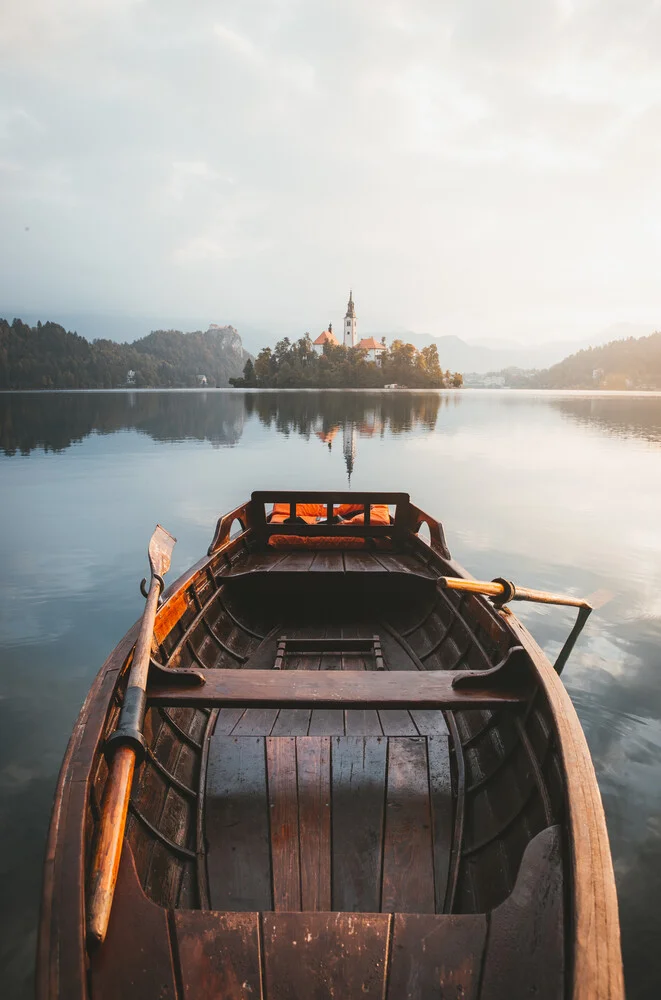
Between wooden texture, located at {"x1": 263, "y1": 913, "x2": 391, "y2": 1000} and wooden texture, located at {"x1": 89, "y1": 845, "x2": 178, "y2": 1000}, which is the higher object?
wooden texture, located at {"x1": 89, "y1": 845, "x2": 178, "y2": 1000}

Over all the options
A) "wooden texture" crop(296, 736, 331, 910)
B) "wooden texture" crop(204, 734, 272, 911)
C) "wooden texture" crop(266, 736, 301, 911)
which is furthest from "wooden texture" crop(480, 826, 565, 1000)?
"wooden texture" crop(204, 734, 272, 911)

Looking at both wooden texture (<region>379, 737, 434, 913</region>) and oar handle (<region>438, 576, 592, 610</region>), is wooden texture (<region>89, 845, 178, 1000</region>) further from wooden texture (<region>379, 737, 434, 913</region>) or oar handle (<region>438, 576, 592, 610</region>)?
oar handle (<region>438, 576, 592, 610</region>)

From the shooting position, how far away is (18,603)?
9734 mm

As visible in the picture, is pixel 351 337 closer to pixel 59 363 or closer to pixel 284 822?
pixel 59 363

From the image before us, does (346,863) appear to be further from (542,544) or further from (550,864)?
(542,544)

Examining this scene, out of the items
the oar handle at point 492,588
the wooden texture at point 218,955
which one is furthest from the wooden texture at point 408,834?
the oar handle at point 492,588

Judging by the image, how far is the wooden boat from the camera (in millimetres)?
2016

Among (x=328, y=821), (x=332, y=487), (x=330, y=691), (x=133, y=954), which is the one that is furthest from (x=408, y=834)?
(x=332, y=487)

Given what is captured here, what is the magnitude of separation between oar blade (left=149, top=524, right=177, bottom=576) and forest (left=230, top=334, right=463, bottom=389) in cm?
12161

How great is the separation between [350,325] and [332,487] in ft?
465

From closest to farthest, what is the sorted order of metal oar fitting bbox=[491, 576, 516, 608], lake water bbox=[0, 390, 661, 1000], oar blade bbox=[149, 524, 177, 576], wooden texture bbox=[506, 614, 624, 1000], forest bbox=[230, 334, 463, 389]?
wooden texture bbox=[506, 614, 624, 1000], metal oar fitting bbox=[491, 576, 516, 608], lake water bbox=[0, 390, 661, 1000], oar blade bbox=[149, 524, 177, 576], forest bbox=[230, 334, 463, 389]

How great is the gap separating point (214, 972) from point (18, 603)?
9436 millimetres

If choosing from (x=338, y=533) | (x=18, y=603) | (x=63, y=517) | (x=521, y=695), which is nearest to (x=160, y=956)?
(x=521, y=695)

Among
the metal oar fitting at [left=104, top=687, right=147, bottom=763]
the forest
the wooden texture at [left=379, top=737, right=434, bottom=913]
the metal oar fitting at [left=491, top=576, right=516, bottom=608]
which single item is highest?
the forest
